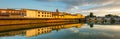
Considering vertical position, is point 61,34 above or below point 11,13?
below

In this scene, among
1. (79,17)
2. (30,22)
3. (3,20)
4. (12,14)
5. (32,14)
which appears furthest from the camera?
(79,17)

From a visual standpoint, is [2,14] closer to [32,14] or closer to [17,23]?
[17,23]

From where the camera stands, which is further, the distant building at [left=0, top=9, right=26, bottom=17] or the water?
the distant building at [left=0, top=9, right=26, bottom=17]

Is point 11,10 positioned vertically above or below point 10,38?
above

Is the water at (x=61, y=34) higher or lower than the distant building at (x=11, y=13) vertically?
lower

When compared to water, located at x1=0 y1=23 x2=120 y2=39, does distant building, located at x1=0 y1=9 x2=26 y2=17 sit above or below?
above

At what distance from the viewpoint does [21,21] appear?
244 ft

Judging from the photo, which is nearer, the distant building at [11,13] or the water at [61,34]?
the water at [61,34]

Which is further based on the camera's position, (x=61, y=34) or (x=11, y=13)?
(x=11, y=13)

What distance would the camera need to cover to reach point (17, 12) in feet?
262

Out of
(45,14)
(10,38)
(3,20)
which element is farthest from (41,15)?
(10,38)

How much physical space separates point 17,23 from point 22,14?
11407mm

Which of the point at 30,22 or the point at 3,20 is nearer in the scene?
the point at 3,20

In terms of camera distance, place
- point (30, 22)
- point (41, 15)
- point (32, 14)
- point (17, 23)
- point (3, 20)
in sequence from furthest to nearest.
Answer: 1. point (41, 15)
2. point (32, 14)
3. point (30, 22)
4. point (17, 23)
5. point (3, 20)
